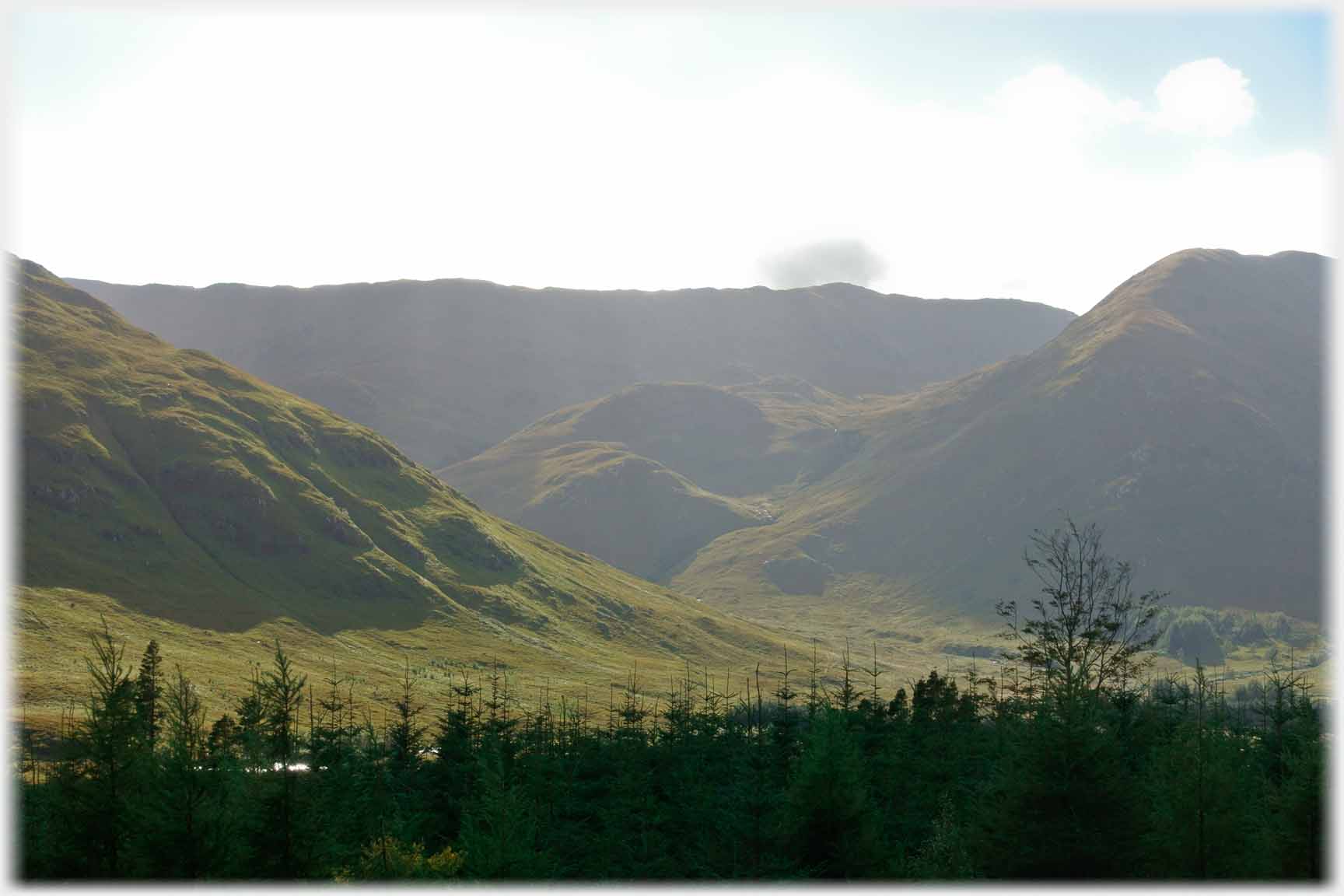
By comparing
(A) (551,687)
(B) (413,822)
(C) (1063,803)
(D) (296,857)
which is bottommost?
(A) (551,687)

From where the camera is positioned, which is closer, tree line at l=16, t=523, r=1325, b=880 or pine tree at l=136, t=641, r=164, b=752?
tree line at l=16, t=523, r=1325, b=880

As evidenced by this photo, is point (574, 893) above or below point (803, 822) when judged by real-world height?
above

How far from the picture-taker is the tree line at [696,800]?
34.8 metres

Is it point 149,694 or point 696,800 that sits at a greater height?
point 149,694

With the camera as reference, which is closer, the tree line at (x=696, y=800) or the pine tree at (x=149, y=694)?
the tree line at (x=696, y=800)

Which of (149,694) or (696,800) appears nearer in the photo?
(149,694)

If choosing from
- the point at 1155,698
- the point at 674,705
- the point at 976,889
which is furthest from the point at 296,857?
the point at 1155,698

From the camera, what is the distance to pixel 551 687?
7480 inches

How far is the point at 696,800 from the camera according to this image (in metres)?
63.6

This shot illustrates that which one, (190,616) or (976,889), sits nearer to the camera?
(976,889)

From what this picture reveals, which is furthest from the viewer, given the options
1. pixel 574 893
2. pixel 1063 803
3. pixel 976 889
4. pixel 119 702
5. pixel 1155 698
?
pixel 1155 698

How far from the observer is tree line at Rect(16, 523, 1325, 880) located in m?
34.8

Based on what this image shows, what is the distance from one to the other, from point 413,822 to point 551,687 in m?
136

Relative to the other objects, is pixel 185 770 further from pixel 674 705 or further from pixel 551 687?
pixel 551 687
